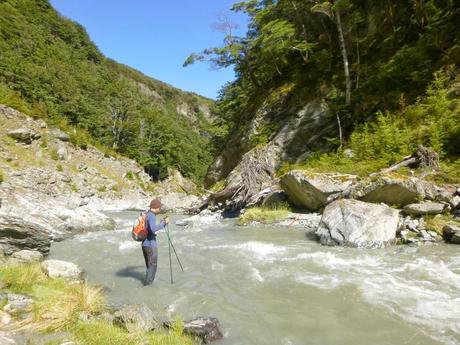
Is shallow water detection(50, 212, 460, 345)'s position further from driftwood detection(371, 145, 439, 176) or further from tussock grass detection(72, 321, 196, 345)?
driftwood detection(371, 145, 439, 176)

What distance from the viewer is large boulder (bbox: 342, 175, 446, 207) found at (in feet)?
39.0

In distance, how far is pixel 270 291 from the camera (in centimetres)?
743

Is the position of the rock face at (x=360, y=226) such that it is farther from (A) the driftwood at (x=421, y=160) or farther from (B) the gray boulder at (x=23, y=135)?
(B) the gray boulder at (x=23, y=135)

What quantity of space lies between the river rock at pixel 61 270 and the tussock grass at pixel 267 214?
8.64m

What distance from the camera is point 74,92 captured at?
62375mm

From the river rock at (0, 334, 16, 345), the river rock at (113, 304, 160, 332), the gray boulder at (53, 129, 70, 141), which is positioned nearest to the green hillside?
the gray boulder at (53, 129, 70, 141)

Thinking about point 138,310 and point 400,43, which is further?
point 400,43

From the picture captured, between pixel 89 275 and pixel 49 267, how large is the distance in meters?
1.18

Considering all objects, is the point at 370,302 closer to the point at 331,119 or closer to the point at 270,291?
the point at 270,291

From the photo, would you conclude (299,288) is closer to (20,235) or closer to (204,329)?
(204,329)


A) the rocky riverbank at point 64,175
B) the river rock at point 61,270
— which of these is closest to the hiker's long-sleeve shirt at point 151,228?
the river rock at point 61,270

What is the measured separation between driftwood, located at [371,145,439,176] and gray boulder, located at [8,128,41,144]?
38.1m

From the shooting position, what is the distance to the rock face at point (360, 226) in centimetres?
1045

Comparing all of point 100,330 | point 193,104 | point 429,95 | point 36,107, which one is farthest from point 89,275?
point 193,104
